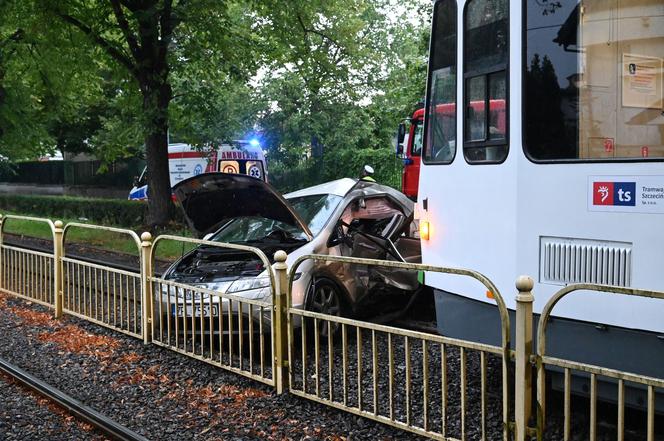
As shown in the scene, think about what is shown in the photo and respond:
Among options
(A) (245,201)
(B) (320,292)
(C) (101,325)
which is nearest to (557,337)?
(B) (320,292)

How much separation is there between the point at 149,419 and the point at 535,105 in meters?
3.82

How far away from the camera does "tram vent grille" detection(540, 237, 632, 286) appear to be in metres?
4.60

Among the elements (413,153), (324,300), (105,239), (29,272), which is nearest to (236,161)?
(105,239)

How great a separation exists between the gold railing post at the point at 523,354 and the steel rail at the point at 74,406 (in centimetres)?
269

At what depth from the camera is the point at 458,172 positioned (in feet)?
19.1

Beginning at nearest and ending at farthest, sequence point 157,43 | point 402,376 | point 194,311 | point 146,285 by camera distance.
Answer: point 402,376 → point 194,311 → point 146,285 → point 157,43

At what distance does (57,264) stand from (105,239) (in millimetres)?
8573

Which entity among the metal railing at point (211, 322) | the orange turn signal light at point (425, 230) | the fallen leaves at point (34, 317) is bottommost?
the fallen leaves at point (34, 317)

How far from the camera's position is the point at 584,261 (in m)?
4.80

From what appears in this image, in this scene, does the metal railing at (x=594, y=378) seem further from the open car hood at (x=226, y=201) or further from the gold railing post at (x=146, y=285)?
the gold railing post at (x=146, y=285)

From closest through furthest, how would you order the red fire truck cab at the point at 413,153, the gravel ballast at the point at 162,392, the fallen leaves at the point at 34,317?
the gravel ballast at the point at 162,392
the fallen leaves at the point at 34,317
the red fire truck cab at the point at 413,153

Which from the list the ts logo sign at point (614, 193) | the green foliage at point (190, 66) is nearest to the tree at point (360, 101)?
the green foliage at point (190, 66)

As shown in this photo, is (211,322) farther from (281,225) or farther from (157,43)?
(157,43)

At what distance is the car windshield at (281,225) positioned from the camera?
8.45 m
